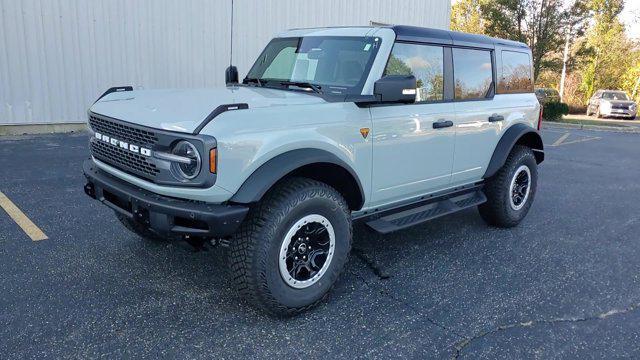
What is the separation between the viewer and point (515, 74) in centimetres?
527

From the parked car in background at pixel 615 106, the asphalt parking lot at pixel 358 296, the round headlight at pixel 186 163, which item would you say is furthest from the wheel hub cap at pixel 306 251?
the parked car in background at pixel 615 106

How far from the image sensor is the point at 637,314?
3.47 meters

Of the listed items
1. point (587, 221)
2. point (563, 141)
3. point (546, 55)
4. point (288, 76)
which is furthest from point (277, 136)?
point (546, 55)

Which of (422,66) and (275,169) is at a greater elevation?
(422,66)

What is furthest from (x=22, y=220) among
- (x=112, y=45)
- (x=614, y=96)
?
(x=614, y=96)

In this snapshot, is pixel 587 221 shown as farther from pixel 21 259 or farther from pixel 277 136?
pixel 21 259

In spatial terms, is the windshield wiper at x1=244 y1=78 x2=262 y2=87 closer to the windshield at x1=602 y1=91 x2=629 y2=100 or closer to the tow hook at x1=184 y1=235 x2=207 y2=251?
the tow hook at x1=184 y1=235 x2=207 y2=251

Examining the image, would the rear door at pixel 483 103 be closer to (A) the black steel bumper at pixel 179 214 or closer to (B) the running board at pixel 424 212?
(B) the running board at pixel 424 212

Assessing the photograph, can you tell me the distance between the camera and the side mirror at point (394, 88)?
11.0ft

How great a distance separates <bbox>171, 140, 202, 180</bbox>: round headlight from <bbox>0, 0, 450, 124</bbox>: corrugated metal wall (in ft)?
28.3

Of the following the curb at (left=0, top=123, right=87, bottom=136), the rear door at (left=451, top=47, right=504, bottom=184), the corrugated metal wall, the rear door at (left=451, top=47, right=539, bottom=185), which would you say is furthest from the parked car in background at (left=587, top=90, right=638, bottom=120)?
the curb at (left=0, top=123, right=87, bottom=136)

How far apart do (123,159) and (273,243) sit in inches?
45.3

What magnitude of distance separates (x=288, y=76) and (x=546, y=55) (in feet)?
79.9

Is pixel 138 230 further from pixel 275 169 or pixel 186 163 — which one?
pixel 275 169
